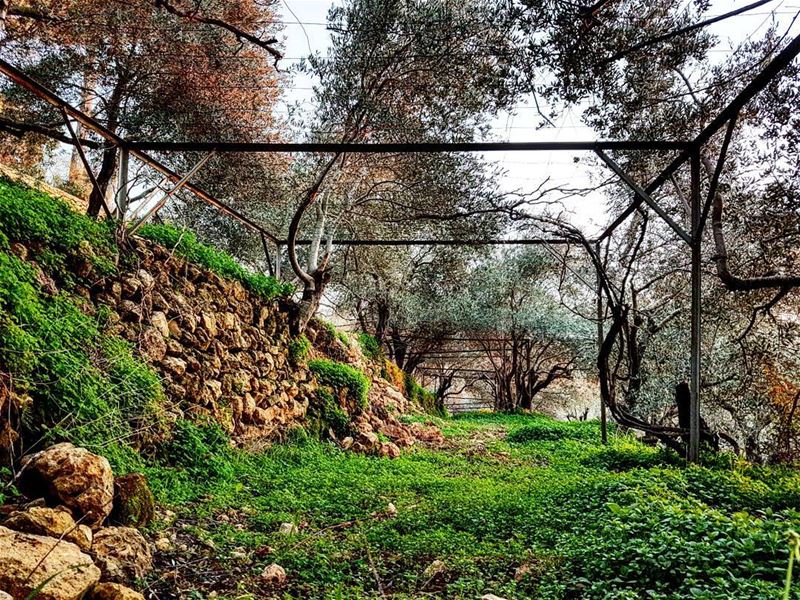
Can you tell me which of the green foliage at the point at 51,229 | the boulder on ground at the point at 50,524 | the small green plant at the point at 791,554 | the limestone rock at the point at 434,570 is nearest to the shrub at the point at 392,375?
the green foliage at the point at 51,229

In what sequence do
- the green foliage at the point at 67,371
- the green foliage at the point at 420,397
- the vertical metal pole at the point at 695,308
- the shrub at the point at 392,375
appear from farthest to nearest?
the green foliage at the point at 420,397
the shrub at the point at 392,375
the vertical metal pole at the point at 695,308
the green foliage at the point at 67,371

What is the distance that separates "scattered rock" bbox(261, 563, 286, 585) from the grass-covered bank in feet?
0.17

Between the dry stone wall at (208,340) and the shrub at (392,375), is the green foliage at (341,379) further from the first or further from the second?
the shrub at (392,375)

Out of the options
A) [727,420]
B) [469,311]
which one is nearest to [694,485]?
[727,420]

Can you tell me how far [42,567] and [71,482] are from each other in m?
0.79

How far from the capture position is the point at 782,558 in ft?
8.28

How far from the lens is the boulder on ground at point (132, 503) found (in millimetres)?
2885

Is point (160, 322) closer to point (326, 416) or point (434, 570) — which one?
point (326, 416)

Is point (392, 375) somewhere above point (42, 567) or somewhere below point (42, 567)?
below

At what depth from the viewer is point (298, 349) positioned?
8117mm

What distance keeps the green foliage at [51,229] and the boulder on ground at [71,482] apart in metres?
1.90

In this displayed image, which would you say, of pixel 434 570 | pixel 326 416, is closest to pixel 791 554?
pixel 434 570

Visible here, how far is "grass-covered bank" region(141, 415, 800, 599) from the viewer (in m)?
2.57

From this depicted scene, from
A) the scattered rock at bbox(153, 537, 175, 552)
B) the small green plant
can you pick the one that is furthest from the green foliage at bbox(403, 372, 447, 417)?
the small green plant
